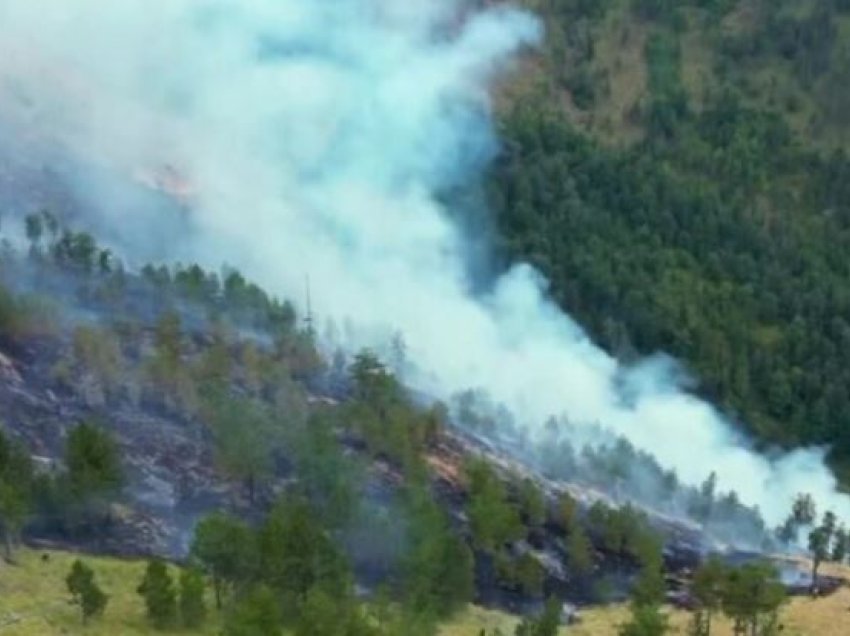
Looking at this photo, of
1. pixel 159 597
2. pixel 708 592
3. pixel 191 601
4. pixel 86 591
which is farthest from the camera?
pixel 708 592

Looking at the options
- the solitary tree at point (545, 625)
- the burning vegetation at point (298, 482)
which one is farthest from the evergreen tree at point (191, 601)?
the solitary tree at point (545, 625)

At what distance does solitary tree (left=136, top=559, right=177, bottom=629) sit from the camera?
11356 centimetres

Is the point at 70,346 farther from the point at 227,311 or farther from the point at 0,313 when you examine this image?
the point at 227,311

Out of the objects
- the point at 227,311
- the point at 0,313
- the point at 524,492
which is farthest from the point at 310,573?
the point at 227,311

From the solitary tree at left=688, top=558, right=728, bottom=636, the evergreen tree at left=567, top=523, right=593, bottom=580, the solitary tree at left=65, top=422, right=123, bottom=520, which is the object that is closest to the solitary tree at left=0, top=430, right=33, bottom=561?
the solitary tree at left=65, top=422, right=123, bottom=520

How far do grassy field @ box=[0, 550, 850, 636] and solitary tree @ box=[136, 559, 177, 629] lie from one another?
3.24 ft

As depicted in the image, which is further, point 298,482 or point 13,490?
point 298,482

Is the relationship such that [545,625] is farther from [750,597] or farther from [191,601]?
[191,601]

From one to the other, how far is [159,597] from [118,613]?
3.83 m

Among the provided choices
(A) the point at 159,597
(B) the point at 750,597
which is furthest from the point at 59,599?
(B) the point at 750,597

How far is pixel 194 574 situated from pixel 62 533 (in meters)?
20.1

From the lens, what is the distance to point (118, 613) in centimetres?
11519

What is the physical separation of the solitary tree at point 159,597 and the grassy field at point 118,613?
38.9 inches

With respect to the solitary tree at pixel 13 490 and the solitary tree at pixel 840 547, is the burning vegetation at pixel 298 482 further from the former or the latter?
the solitary tree at pixel 840 547
